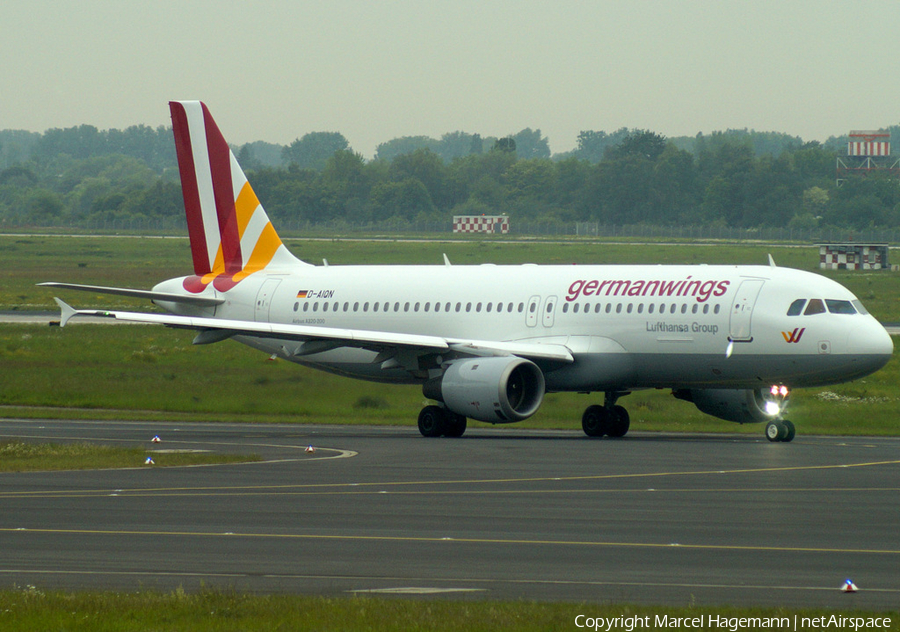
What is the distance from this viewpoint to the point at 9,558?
1780 centimetres

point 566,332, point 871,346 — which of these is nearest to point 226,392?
point 566,332

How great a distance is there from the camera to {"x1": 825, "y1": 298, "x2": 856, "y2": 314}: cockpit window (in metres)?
36.7

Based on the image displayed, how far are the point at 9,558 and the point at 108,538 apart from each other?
1905 millimetres

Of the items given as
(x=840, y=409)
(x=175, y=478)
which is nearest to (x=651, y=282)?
(x=840, y=409)

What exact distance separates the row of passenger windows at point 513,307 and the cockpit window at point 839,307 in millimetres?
2714

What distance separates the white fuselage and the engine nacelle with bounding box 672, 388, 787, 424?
1614mm

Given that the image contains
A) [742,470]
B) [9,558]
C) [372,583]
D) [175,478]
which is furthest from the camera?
[742,470]

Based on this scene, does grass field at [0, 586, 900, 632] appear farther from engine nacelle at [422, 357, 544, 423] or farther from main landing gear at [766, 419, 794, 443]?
main landing gear at [766, 419, 794, 443]

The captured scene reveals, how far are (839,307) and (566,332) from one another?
716 cm

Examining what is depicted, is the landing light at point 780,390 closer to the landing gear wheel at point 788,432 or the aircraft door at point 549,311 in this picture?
the landing gear wheel at point 788,432

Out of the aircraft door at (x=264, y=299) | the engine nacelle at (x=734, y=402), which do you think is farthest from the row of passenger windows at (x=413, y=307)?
the engine nacelle at (x=734, y=402)

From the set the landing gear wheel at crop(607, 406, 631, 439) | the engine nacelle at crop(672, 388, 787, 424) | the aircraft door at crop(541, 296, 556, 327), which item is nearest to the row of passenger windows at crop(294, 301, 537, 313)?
the aircraft door at crop(541, 296, 556, 327)

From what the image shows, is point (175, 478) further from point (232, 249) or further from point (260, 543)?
point (232, 249)

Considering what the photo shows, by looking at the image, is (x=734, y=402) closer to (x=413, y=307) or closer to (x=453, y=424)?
(x=453, y=424)
